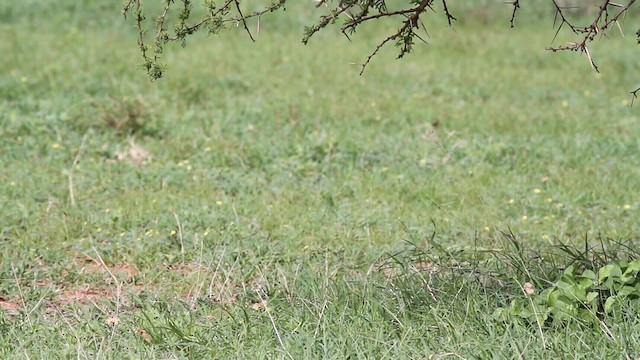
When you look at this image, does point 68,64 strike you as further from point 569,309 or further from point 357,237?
point 569,309

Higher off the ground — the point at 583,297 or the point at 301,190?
the point at 583,297

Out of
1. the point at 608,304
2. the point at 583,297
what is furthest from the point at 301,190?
the point at 608,304

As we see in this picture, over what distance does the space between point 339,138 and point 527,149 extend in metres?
1.52

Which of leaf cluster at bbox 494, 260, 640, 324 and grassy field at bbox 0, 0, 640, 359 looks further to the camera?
grassy field at bbox 0, 0, 640, 359

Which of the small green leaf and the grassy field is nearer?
the small green leaf

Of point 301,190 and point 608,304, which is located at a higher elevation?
point 608,304

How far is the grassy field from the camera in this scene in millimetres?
3914

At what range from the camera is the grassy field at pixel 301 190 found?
3.91m

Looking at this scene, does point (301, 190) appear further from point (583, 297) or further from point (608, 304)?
point (608, 304)

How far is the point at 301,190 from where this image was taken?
678 cm

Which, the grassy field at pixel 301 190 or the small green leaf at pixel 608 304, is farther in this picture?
the grassy field at pixel 301 190

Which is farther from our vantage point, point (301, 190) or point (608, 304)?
point (301, 190)

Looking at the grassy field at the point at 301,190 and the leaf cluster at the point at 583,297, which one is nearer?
the leaf cluster at the point at 583,297

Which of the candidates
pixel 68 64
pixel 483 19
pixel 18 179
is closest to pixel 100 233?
pixel 18 179
